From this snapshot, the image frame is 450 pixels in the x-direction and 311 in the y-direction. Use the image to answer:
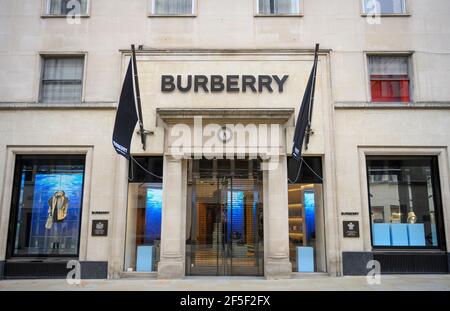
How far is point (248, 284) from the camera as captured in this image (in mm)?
12414

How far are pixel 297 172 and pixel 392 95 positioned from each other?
4841 millimetres

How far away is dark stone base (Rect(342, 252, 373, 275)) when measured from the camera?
1372 centimetres

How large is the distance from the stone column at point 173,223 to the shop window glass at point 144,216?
0.58 meters

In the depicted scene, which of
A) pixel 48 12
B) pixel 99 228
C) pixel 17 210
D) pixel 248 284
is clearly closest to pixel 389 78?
pixel 248 284

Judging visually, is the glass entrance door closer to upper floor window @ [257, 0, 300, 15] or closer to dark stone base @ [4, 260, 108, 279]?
dark stone base @ [4, 260, 108, 279]

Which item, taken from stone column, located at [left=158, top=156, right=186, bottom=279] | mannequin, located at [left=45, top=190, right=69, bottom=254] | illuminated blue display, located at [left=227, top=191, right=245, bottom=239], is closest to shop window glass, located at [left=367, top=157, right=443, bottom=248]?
illuminated blue display, located at [left=227, top=191, right=245, bottom=239]

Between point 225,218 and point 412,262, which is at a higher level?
point 225,218

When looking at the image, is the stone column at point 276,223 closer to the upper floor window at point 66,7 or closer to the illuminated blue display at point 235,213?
the illuminated blue display at point 235,213

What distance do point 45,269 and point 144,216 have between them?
385 cm

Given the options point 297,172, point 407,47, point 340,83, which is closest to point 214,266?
point 297,172

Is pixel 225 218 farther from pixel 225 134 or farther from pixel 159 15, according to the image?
pixel 159 15

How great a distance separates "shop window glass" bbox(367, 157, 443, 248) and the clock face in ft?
17.3

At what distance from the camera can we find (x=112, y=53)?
15.2 m
